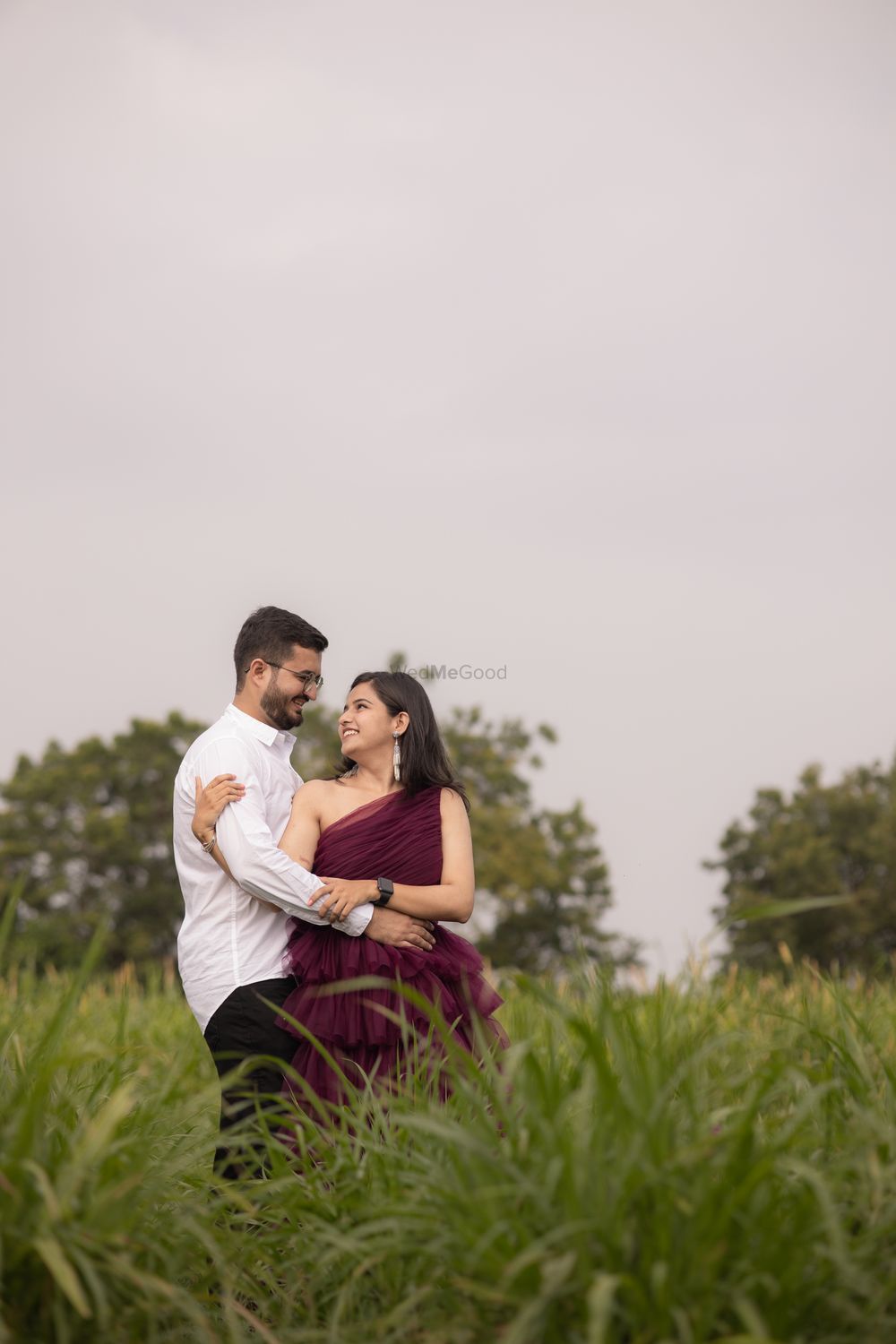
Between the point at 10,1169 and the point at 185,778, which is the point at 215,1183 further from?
the point at 185,778

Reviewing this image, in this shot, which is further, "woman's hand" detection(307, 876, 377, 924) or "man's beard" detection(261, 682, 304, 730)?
"man's beard" detection(261, 682, 304, 730)

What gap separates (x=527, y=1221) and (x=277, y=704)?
2850 mm

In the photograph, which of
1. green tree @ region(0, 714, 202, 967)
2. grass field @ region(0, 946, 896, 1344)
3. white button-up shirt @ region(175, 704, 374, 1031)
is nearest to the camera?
grass field @ region(0, 946, 896, 1344)

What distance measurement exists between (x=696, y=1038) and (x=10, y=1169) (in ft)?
6.22

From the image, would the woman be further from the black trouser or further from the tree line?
the tree line

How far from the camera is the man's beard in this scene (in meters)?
5.36

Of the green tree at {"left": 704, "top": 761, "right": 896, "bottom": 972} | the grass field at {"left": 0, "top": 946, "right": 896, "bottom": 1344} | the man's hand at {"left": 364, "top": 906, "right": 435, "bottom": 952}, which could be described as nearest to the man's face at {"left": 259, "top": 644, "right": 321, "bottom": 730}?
the man's hand at {"left": 364, "top": 906, "right": 435, "bottom": 952}

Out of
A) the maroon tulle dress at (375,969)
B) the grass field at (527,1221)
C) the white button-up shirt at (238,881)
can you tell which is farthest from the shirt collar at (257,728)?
the grass field at (527,1221)

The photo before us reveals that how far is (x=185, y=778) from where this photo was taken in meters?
5.28

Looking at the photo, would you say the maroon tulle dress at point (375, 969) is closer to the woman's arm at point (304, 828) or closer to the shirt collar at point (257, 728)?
the woman's arm at point (304, 828)

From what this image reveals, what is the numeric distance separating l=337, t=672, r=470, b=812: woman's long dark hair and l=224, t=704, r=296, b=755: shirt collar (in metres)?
0.28

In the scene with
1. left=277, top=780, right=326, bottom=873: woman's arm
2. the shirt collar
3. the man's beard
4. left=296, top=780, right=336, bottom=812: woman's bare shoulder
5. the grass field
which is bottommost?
the grass field

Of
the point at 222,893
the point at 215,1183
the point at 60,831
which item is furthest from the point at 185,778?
the point at 60,831

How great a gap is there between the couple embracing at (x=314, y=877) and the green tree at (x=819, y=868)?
79.3 ft
